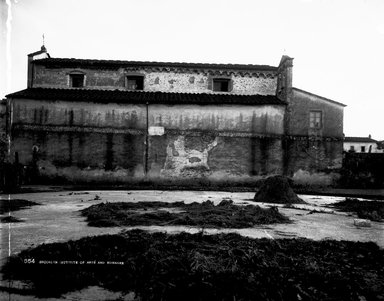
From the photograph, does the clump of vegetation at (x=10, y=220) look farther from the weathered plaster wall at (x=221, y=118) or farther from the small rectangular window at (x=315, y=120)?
the small rectangular window at (x=315, y=120)

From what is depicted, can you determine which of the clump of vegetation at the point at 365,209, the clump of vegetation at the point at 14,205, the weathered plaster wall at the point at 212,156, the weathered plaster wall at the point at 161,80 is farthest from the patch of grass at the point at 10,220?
the weathered plaster wall at the point at 161,80

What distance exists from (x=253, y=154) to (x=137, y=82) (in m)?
10.1

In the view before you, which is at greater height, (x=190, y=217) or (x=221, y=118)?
(x=221, y=118)

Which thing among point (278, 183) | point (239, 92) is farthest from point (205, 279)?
point (239, 92)

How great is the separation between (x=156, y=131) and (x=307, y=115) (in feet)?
33.1

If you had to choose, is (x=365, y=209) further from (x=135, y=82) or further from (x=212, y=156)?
(x=135, y=82)

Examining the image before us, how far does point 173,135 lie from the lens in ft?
61.8

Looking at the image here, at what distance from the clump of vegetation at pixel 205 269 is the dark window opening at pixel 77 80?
64.0 ft

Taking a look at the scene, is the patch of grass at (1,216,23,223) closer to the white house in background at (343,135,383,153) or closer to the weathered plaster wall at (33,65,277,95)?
the weathered plaster wall at (33,65,277,95)

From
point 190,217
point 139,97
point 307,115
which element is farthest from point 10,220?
point 307,115

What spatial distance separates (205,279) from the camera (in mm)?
2836

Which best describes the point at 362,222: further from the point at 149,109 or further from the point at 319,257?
the point at 149,109

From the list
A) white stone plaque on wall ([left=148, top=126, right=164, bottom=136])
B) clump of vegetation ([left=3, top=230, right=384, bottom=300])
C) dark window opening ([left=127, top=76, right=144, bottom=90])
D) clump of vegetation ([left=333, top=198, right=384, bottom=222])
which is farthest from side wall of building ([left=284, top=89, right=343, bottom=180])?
clump of vegetation ([left=3, top=230, right=384, bottom=300])

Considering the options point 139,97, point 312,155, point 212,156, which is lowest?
point 212,156
